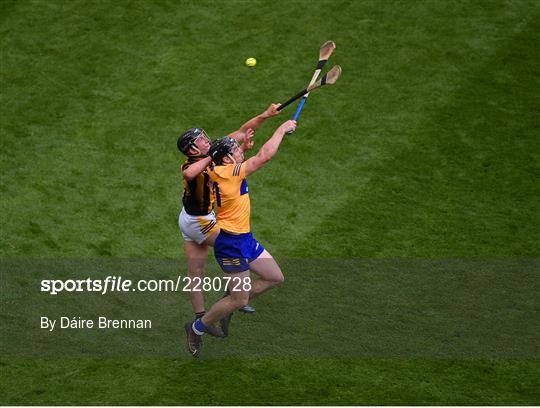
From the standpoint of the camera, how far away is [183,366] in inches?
472

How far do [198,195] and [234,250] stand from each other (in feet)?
2.63

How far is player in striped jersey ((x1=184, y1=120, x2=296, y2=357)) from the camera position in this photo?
38.0 feet

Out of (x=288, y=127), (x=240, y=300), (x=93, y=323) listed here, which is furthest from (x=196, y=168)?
(x=93, y=323)

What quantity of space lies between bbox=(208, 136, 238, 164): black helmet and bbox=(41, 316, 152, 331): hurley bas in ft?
7.65

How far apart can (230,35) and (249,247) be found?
644 centimetres

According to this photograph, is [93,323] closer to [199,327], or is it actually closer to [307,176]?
[199,327]

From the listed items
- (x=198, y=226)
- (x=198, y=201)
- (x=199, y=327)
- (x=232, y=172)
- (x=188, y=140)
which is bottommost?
(x=199, y=327)

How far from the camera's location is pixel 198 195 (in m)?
12.2

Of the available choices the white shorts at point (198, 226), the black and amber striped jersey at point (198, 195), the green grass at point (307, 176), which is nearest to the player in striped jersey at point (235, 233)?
the white shorts at point (198, 226)

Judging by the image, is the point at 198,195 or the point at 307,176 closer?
the point at 198,195

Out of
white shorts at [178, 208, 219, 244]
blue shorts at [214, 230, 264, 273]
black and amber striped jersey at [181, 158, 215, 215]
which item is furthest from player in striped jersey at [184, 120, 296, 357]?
black and amber striped jersey at [181, 158, 215, 215]

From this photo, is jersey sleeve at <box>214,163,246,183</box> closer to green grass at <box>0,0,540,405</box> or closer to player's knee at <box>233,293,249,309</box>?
player's knee at <box>233,293,249,309</box>

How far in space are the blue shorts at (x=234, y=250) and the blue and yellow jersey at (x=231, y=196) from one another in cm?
8

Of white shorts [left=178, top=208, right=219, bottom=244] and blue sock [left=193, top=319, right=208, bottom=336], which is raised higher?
white shorts [left=178, top=208, right=219, bottom=244]
